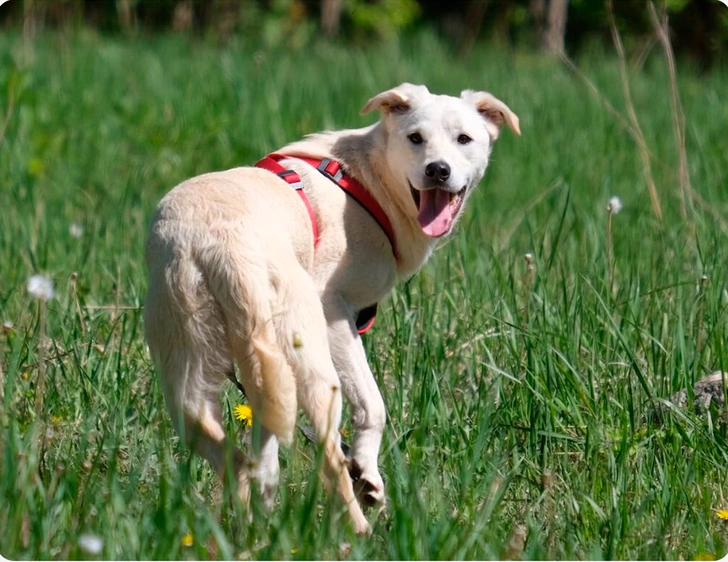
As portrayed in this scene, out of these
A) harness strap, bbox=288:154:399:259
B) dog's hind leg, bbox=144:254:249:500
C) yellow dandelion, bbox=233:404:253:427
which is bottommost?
yellow dandelion, bbox=233:404:253:427

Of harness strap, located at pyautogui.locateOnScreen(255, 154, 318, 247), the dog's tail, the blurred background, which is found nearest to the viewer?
the dog's tail

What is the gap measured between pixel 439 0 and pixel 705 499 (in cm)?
2025

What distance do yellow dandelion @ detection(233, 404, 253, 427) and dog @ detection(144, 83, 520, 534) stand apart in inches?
9.8

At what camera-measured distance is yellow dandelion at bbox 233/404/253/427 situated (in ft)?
10.6

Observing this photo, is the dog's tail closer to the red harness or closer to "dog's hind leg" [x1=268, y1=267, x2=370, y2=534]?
"dog's hind leg" [x1=268, y1=267, x2=370, y2=534]

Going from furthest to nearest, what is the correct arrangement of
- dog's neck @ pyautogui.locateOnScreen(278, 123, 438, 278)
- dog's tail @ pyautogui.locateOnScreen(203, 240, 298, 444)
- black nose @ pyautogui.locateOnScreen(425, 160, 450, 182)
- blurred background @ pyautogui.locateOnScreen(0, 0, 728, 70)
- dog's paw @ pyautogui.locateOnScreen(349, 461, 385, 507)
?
blurred background @ pyautogui.locateOnScreen(0, 0, 728, 70) → dog's neck @ pyautogui.locateOnScreen(278, 123, 438, 278) → black nose @ pyautogui.locateOnScreen(425, 160, 450, 182) → dog's paw @ pyautogui.locateOnScreen(349, 461, 385, 507) → dog's tail @ pyautogui.locateOnScreen(203, 240, 298, 444)

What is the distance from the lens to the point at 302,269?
2.93 meters

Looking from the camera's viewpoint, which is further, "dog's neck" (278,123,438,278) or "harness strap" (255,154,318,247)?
"dog's neck" (278,123,438,278)

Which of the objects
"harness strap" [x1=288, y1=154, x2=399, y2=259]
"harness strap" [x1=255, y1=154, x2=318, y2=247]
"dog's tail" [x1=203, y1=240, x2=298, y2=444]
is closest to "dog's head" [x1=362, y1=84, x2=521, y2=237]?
"harness strap" [x1=288, y1=154, x2=399, y2=259]

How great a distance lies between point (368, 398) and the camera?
329cm

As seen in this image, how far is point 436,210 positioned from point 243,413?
103 centimetres

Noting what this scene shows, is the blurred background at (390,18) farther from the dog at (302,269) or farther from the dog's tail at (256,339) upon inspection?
the dog's tail at (256,339)

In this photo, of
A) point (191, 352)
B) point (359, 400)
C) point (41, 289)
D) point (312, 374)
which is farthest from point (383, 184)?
point (41, 289)

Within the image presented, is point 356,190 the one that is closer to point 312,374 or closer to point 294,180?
point 294,180
